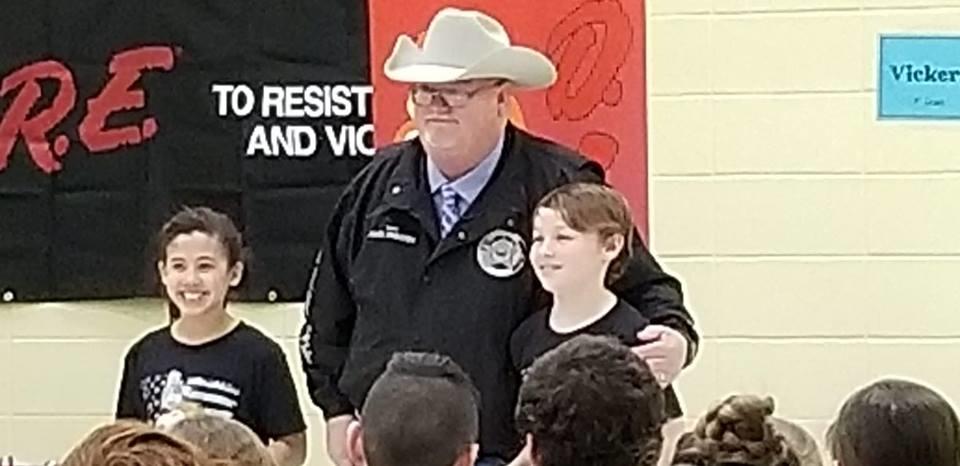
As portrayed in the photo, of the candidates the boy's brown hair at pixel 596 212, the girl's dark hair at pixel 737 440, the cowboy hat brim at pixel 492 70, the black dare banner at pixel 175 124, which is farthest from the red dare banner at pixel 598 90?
the girl's dark hair at pixel 737 440

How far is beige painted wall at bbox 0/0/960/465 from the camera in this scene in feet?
13.2

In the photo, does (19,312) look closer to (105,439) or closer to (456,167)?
(456,167)

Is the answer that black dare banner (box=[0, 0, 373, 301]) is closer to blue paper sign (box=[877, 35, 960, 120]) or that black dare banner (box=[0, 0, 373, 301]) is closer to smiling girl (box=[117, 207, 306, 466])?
smiling girl (box=[117, 207, 306, 466])

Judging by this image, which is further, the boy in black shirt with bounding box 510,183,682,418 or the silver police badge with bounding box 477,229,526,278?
the silver police badge with bounding box 477,229,526,278

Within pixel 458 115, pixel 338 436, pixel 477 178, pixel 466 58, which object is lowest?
pixel 338 436

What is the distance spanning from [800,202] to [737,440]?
187 centimetres

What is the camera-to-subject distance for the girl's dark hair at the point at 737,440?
225cm

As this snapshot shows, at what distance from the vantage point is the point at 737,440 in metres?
2.26

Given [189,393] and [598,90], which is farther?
[598,90]

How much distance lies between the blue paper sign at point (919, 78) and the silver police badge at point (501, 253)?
1.07 meters

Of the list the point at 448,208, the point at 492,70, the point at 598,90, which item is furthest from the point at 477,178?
the point at 598,90

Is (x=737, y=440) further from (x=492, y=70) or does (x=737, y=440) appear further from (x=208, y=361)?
(x=208, y=361)

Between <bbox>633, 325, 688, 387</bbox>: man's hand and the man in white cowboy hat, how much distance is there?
0.4 inches

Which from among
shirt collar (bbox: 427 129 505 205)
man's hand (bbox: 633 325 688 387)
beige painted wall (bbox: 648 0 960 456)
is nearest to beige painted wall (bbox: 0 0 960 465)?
beige painted wall (bbox: 648 0 960 456)
